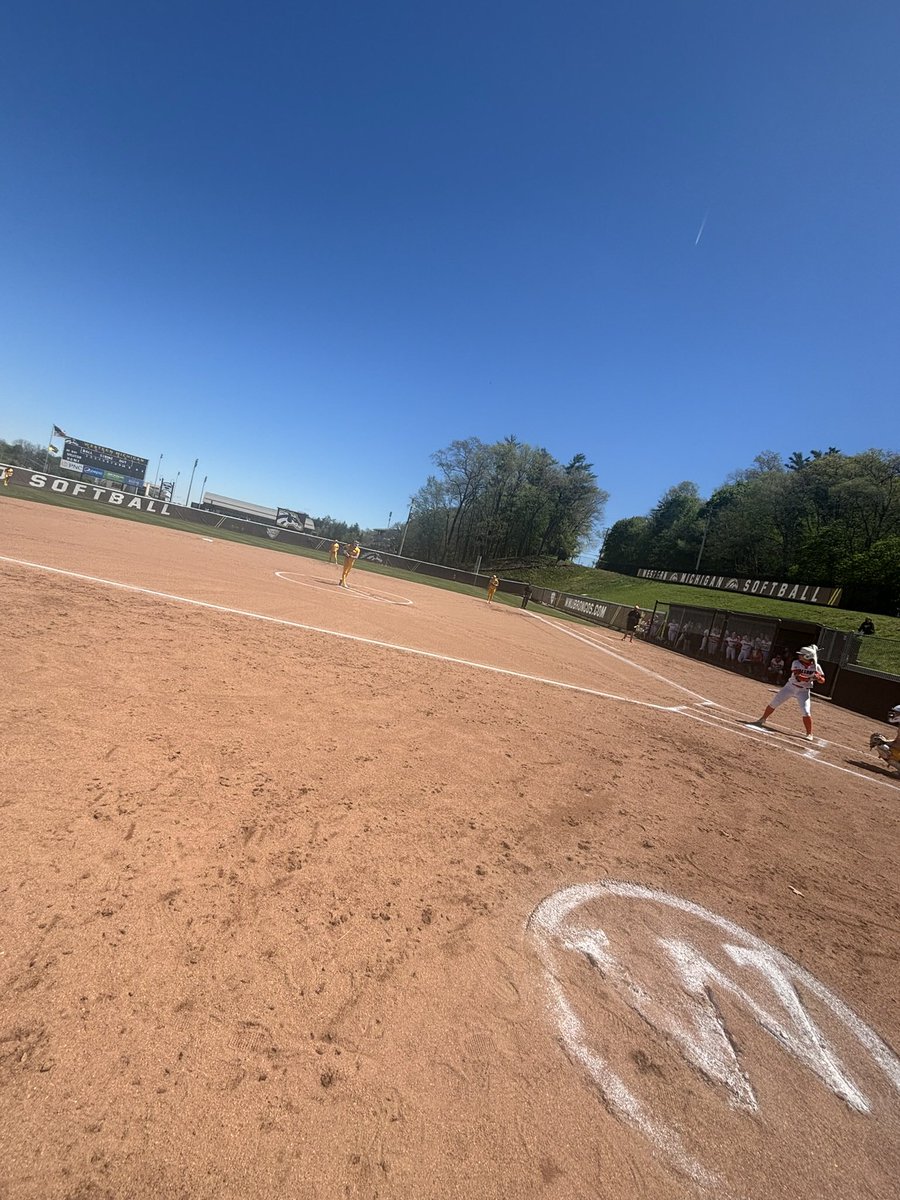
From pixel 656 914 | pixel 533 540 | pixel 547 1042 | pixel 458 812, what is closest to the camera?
pixel 547 1042

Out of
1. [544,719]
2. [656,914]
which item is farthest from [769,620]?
[656,914]

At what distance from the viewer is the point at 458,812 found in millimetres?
4035

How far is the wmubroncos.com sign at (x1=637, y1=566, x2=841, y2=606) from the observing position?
4362 cm

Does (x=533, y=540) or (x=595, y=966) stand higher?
(x=533, y=540)

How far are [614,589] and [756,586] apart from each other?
603 inches

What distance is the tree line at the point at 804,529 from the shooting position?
4381 cm

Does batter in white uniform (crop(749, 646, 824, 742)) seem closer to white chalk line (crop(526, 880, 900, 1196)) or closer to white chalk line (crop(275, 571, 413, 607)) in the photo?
white chalk line (crop(526, 880, 900, 1196))

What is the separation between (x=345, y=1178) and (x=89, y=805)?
7.84 feet

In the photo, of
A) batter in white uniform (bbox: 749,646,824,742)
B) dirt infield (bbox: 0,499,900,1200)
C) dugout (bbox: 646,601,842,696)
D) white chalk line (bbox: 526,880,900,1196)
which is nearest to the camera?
dirt infield (bbox: 0,499,900,1200)

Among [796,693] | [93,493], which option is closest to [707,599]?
[796,693]

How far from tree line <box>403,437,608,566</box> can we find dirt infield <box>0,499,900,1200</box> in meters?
73.6

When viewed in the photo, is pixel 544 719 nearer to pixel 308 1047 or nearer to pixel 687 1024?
pixel 687 1024

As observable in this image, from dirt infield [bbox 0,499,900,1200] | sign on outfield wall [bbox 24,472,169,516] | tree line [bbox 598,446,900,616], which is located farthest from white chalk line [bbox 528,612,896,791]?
sign on outfield wall [bbox 24,472,169,516]

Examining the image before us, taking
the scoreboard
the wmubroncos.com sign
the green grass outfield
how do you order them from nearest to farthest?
the green grass outfield < the wmubroncos.com sign < the scoreboard
